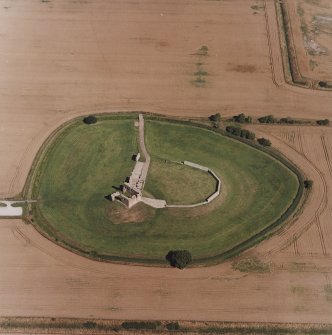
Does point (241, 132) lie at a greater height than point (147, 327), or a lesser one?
greater

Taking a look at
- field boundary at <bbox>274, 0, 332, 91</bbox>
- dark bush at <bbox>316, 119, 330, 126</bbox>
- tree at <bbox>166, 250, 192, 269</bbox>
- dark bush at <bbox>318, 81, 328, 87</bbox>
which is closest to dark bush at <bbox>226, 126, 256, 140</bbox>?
dark bush at <bbox>316, 119, 330, 126</bbox>

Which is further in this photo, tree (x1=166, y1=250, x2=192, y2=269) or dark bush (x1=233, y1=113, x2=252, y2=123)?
dark bush (x1=233, y1=113, x2=252, y2=123)

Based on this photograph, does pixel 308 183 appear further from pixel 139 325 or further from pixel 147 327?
pixel 139 325

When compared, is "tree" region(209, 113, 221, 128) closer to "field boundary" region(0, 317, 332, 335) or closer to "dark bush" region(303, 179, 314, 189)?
"dark bush" region(303, 179, 314, 189)

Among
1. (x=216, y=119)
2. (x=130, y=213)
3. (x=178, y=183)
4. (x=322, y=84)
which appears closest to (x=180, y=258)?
(x=130, y=213)

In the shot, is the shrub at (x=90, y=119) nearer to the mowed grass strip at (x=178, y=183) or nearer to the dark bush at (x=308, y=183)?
the mowed grass strip at (x=178, y=183)

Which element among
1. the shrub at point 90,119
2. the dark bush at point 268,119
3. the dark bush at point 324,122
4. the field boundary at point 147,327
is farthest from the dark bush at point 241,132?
the field boundary at point 147,327

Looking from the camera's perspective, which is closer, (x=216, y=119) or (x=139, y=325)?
(x=139, y=325)
